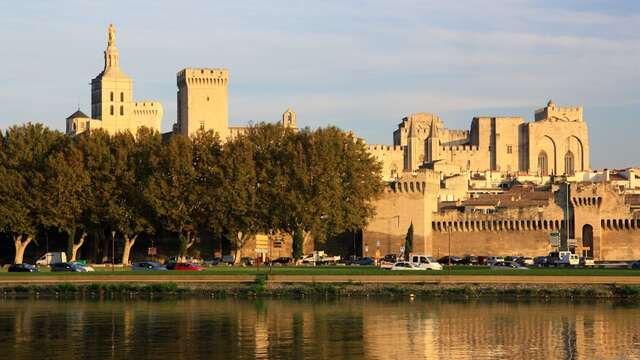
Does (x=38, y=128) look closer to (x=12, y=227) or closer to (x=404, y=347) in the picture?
(x=12, y=227)

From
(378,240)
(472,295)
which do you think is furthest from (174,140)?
(472,295)

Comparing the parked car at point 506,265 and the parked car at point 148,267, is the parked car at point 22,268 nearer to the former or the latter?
the parked car at point 148,267

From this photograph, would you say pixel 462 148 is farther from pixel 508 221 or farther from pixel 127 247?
pixel 127 247

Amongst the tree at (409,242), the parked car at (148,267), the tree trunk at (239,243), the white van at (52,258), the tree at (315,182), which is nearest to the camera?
the parked car at (148,267)

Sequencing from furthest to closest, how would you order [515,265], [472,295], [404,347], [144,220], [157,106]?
[157,106], [144,220], [515,265], [472,295], [404,347]

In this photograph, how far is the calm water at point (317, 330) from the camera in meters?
48.0

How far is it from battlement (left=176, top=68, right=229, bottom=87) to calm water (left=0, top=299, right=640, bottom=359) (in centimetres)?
7542

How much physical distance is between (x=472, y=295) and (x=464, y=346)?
1878 centimetres

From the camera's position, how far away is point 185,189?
300 feet

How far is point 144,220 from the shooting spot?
90.6 metres

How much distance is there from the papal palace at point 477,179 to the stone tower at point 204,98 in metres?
0.09

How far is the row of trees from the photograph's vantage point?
9050cm

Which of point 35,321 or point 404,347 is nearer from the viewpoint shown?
point 404,347

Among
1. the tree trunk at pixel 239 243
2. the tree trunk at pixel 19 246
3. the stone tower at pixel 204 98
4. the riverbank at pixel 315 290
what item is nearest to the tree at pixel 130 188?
the tree trunk at pixel 239 243
